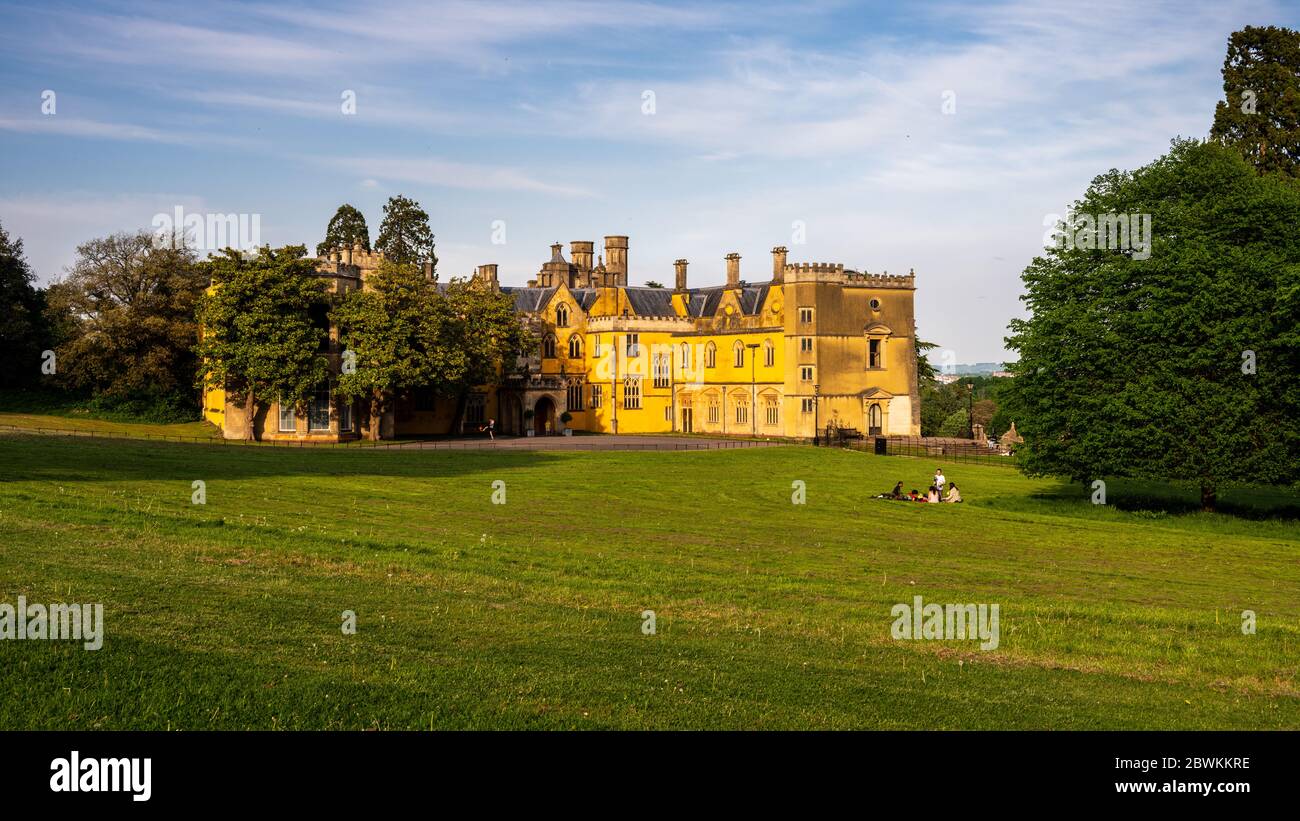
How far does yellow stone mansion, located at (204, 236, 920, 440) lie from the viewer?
263ft

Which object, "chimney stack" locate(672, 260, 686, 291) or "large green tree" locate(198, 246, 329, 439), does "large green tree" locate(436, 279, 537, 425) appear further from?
"chimney stack" locate(672, 260, 686, 291)

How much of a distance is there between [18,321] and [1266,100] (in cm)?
7841

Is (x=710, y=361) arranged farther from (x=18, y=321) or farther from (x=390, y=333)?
(x=18, y=321)

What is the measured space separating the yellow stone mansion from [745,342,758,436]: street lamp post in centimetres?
11

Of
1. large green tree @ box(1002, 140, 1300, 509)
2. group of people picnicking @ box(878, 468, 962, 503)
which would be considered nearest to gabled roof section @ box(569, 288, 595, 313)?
group of people picnicking @ box(878, 468, 962, 503)

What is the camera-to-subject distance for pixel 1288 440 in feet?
129

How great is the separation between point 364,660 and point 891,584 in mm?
12877

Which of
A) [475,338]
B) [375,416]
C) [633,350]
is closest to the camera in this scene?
[375,416]

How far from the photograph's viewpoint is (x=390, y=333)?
65375 mm

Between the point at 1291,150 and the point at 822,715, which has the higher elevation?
the point at 1291,150

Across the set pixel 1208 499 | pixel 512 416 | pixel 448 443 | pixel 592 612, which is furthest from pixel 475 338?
pixel 592 612

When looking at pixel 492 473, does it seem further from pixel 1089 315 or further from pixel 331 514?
pixel 1089 315
